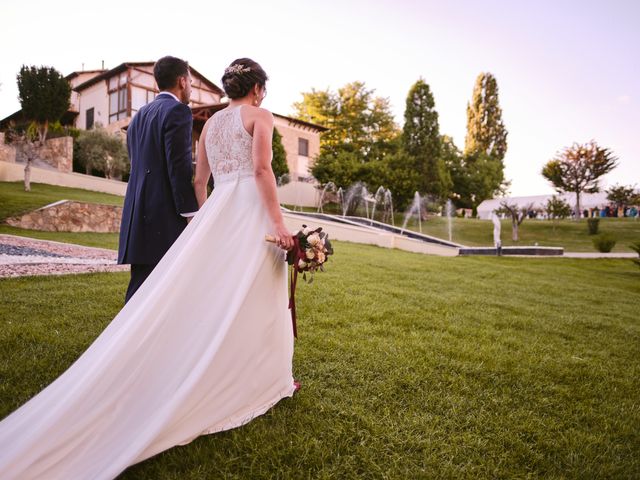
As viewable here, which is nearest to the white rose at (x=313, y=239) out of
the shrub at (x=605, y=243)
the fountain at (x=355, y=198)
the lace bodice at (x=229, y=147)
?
the lace bodice at (x=229, y=147)

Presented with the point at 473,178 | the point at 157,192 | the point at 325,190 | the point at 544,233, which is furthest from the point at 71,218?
the point at 473,178

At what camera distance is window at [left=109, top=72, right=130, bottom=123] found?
27.7 meters

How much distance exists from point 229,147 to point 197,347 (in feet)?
4.18

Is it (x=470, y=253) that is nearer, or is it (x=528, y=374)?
(x=528, y=374)

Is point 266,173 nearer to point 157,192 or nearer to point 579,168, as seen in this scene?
point 157,192

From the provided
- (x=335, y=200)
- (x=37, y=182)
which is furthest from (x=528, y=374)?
(x=335, y=200)

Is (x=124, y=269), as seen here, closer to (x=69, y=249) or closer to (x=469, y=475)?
(x=69, y=249)

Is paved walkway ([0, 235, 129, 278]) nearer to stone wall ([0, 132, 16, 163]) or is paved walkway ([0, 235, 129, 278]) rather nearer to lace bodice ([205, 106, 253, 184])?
lace bodice ([205, 106, 253, 184])

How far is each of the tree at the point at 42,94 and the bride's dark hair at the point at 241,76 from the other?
24.2 m

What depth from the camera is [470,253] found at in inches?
688

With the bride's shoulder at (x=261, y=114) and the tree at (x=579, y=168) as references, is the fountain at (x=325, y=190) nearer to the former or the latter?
the tree at (x=579, y=168)

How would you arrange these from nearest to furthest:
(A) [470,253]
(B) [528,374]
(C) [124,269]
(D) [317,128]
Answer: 1. (B) [528,374]
2. (C) [124,269]
3. (A) [470,253]
4. (D) [317,128]

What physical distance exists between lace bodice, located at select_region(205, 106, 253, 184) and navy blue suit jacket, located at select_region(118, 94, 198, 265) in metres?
0.21

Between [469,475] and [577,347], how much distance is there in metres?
3.11
